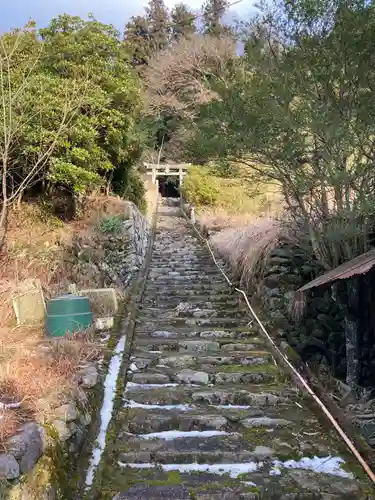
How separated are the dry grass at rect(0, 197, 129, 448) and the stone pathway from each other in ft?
2.23

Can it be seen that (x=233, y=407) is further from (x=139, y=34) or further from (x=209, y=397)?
(x=139, y=34)

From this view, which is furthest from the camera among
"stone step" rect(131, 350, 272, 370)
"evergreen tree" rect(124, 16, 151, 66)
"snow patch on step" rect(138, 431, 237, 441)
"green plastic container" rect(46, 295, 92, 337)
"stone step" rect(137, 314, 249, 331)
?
"evergreen tree" rect(124, 16, 151, 66)

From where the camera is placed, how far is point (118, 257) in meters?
10.8

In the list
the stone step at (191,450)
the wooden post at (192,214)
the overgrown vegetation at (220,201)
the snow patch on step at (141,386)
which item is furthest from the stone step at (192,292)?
the wooden post at (192,214)

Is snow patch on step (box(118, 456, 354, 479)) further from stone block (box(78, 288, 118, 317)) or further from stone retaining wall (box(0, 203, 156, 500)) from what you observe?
stone block (box(78, 288, 118, 317))

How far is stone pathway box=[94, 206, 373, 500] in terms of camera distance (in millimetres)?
3803

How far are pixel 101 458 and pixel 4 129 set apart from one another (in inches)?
247

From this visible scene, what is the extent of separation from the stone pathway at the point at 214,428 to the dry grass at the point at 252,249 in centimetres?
150

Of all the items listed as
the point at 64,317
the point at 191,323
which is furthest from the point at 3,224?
the point at 191,323

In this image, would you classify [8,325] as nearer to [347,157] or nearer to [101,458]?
[101,458]

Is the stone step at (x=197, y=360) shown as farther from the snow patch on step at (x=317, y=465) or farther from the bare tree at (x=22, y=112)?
the bare tree at (x=22, y=112)

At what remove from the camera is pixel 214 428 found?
4762 millimetres

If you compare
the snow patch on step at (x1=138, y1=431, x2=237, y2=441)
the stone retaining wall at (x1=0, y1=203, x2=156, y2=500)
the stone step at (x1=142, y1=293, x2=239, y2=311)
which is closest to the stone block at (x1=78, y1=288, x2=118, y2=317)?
the stone step at (x1=142, y1=293, x2=239, y2=311)

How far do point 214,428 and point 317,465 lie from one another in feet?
3.34
